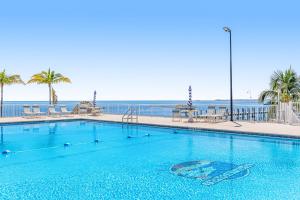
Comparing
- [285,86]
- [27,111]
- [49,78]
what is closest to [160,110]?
[27,111]

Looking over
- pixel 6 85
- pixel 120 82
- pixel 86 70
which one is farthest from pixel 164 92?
pixel 6 85

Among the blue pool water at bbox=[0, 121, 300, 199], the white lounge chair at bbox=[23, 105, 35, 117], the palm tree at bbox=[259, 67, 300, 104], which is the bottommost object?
the blue pool water at bbox=[0, 121, 300, 199]

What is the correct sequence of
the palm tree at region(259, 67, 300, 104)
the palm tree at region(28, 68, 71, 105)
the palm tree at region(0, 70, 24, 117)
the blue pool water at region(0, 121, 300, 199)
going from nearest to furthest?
1. the blue pool water at region(0, 121, 300, 199)
2. the palm tree at region(259, 67, 300, 104)
3. the palm tree at region(0, 70, 24, 117)
4. the palm tree at region(28, 68, 71, 105)

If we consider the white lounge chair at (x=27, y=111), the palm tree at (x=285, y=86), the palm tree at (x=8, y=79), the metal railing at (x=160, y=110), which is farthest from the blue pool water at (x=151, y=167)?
the palm tree at (x=8, y=79)

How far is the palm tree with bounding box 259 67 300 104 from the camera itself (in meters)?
16.8

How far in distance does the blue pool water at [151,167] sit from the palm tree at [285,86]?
8769 millimetres

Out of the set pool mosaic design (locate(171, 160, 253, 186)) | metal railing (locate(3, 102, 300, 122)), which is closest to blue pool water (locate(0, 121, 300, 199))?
pool mosaic design (locate(171, 160, 253, 186))

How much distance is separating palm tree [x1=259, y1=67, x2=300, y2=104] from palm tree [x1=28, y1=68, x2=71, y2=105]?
13.8 meters

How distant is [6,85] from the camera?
19.9m

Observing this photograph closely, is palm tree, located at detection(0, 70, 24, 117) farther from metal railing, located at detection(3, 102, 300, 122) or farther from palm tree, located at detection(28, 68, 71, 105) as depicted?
metal railing, located at detection(3, 102, 300, 122)

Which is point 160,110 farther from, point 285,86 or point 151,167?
point 151,167

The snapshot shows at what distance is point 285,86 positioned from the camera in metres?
17.0

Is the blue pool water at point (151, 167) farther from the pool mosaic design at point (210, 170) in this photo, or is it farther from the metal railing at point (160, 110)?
the metal railing at point (160, 110)

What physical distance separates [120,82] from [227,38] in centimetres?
2903
